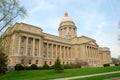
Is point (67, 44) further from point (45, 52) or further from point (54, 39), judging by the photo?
point (45, 52)

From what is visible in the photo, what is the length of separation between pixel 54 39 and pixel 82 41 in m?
18.2

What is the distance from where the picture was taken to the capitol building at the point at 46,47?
147 feet

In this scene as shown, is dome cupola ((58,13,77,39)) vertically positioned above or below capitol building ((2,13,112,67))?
above

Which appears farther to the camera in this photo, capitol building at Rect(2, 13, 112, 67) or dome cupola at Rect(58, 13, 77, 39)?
dome cupola at Rect(58, 13, 77, 39)

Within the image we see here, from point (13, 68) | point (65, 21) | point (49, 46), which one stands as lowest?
point (13, 68)

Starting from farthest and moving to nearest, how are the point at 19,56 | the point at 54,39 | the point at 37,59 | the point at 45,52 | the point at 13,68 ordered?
the point at 54,39 < the point at 45,52 < the point at 37,59 < the point at 19,56 < the point at 13,68

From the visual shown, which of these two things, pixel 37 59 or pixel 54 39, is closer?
pixel 37 59

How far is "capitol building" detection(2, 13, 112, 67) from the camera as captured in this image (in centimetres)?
4491

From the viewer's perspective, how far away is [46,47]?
61.1 meters

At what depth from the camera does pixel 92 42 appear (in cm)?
8181

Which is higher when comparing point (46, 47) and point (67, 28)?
point (67, 28)

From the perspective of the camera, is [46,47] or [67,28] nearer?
[46,47]

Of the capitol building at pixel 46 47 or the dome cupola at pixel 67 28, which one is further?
the dome cupola at pixel 67 28

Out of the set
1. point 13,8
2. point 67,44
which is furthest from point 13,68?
point 67,44
